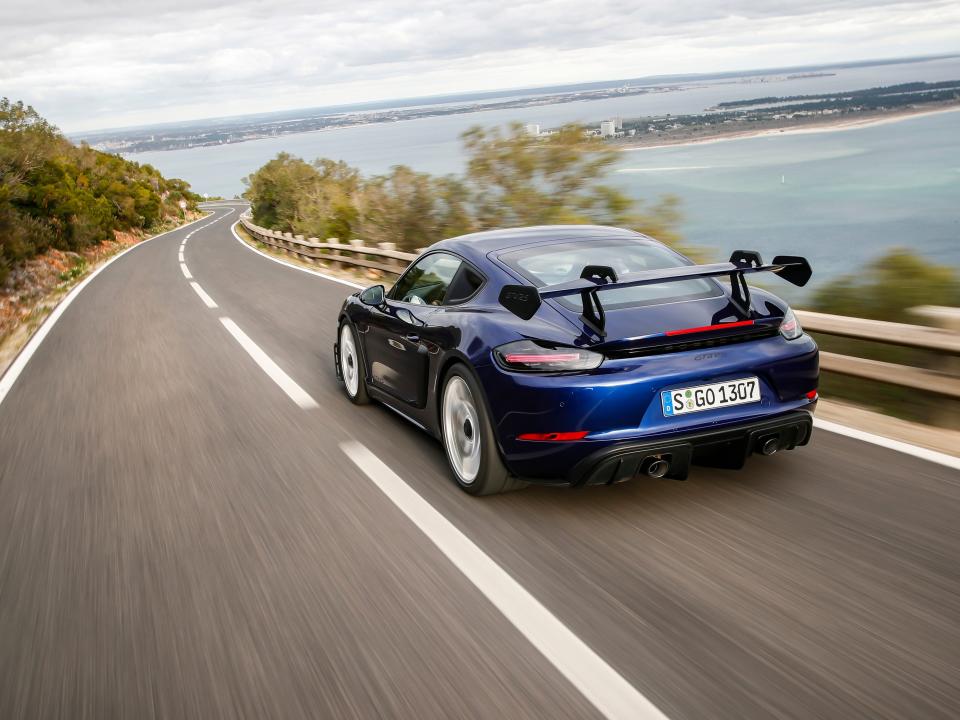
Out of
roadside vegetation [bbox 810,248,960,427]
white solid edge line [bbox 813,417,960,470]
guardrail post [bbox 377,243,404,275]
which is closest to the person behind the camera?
white solid edge line [bbox 813,417,960,470]

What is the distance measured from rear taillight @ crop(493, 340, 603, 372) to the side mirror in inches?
75.5

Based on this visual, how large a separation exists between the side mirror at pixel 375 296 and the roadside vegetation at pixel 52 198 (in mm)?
24341

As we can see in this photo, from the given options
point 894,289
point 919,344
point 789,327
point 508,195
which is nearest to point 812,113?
point 508,195

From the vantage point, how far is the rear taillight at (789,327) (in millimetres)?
4312

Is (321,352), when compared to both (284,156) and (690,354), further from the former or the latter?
(284,156)

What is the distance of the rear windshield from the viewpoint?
4398 millimetres

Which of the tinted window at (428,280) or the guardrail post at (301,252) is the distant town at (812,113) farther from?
the tinted window at (428,280)

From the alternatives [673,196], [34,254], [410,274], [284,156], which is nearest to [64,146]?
[284,156]

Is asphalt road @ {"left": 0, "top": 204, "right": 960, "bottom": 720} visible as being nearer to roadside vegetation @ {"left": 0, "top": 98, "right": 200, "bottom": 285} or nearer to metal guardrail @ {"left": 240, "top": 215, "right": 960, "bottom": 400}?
metal guardrail @ {"left": 240, "top": 215, "right": 960, "bottom": 400}

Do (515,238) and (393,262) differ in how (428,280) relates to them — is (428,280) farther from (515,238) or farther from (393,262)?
(393,262)

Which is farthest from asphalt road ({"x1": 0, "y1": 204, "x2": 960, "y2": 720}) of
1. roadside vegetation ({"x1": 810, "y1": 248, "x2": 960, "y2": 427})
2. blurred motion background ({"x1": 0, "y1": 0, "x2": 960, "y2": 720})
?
roadside vegetation ({"x1": 810, "y1": 248, "x2": 960, "y2": 427})

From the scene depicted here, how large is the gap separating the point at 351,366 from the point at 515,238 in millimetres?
2233

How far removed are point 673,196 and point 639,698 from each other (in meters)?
11.2

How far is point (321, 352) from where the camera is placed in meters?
9.38
